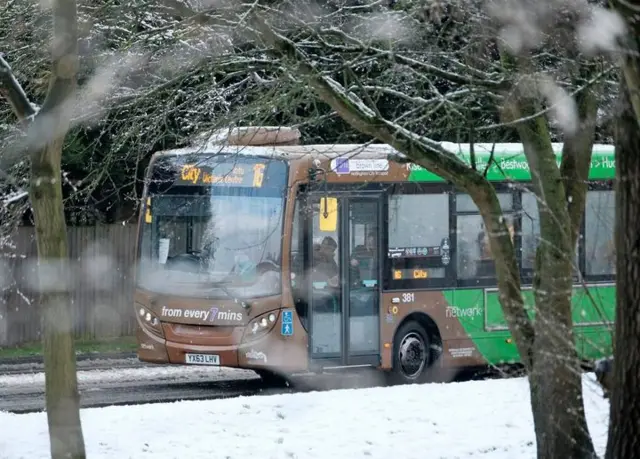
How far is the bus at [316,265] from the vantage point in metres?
14.6

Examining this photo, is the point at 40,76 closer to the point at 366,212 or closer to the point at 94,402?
the point at 94,402

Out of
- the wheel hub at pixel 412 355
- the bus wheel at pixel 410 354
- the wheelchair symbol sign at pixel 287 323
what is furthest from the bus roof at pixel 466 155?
the wheel hub at pixel 412 355

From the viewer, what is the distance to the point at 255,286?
14672 mm

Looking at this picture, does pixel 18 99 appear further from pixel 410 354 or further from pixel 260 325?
pixel 410 354

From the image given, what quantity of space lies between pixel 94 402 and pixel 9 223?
15.6 ft

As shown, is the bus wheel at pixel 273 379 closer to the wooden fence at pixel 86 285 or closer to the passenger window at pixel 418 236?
the passenger window at pixel 418 236

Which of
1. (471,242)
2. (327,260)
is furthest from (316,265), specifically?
(471,242)

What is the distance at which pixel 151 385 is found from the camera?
628 inches

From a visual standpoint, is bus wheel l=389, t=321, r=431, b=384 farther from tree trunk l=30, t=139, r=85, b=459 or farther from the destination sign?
tree trunk l=30, t=139, r=85, b=459

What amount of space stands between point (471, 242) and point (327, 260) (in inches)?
92.8

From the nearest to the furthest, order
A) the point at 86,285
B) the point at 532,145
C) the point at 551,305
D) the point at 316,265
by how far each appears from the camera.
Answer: the point at 551,305 < the point at 532,145 < the point at 316,265 < the point at 86,285

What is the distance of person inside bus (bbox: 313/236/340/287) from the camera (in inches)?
593

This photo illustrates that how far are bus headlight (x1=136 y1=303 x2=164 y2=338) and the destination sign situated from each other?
1787 millimetres

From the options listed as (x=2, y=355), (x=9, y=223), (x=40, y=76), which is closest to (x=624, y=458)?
(x=9, y=223)
